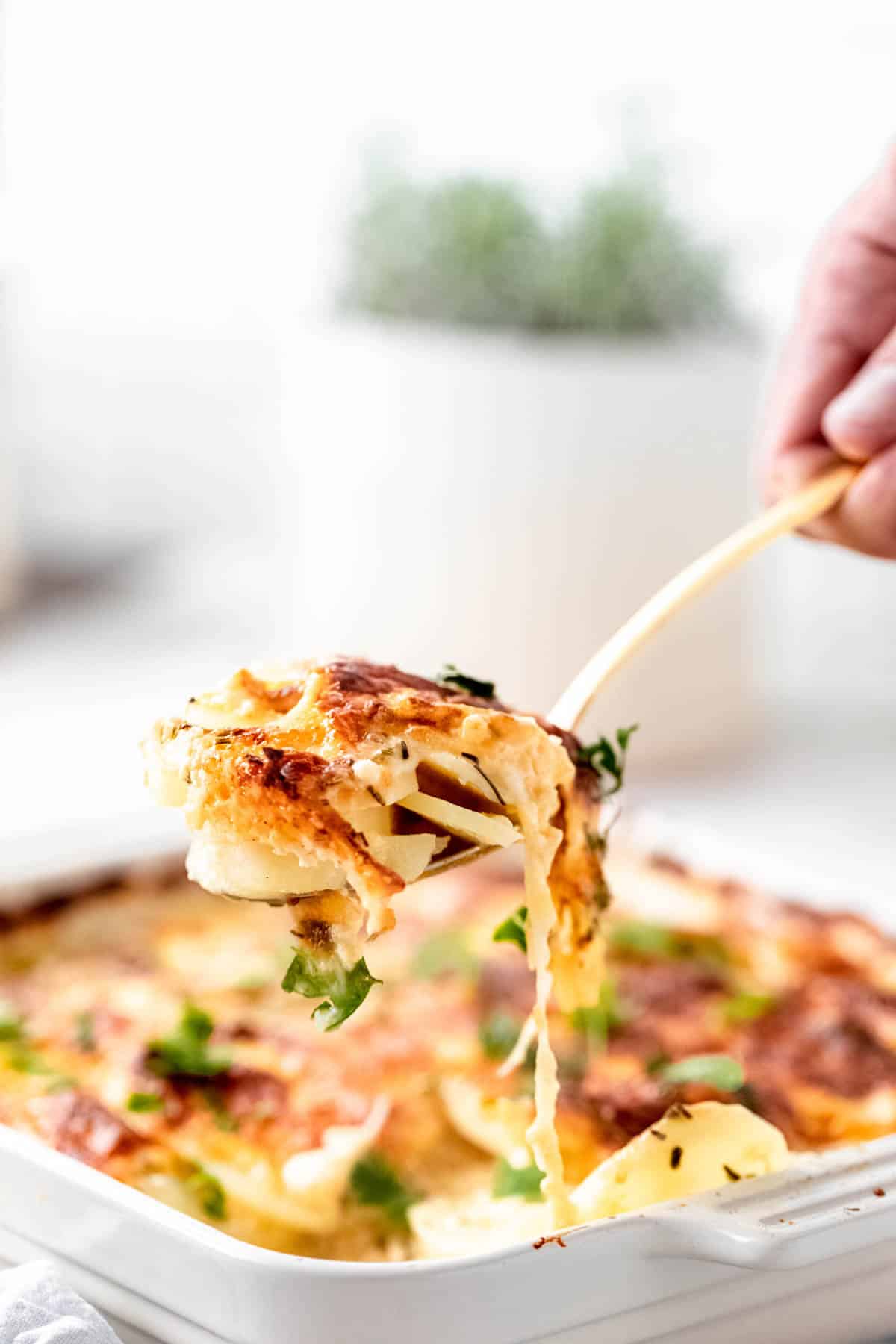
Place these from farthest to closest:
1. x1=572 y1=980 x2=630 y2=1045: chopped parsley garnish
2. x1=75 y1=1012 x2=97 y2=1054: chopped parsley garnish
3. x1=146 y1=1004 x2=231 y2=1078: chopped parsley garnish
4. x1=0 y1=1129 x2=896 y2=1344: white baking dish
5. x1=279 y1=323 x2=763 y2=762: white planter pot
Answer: x1=279 y1=323 x2=763 y2=762: white planter pot → x1=572 y1=980 x2=630 y2=1045: chopped parsley garnish → x1=75 y1=1012 x2=97 y2=1054: chopped parsley garnish → x1=146 y1=1004 x2=231 y2=1078: chopped parsley garnish → x1=0 y1=1129 x2=896 y2=1344: white baking dish

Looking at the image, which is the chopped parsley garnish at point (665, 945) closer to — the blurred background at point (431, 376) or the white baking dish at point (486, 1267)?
the blurred background at point (431, 376)

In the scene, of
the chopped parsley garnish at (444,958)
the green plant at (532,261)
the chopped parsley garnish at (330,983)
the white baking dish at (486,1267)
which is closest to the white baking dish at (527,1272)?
the white baking dish at (486,1267)

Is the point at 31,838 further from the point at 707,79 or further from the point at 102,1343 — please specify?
the point at 707,79

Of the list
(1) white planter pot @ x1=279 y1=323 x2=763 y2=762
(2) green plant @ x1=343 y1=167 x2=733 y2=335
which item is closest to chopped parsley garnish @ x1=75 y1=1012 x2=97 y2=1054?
(1) white planter pot @ x1=279 y1=323 x2=763 y2=762

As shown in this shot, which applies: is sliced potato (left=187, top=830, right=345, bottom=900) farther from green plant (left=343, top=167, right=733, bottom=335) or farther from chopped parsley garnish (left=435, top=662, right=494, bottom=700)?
green plant (left=343, top=167, right=733, bottom=335)

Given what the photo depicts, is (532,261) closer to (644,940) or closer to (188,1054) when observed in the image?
(644,940)

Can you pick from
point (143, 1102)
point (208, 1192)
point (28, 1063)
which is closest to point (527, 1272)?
point (208, 1192)
